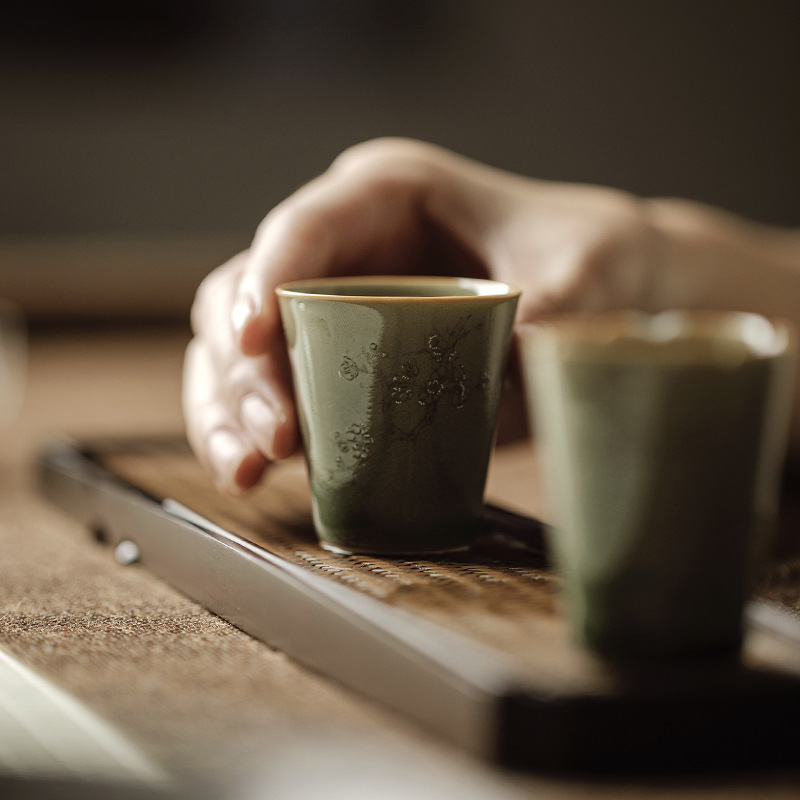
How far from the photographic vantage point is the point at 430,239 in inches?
34.0

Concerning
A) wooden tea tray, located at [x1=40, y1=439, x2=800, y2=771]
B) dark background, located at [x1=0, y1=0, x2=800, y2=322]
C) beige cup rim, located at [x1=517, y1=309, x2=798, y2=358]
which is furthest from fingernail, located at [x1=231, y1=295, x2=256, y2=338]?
dark background, located at [x1=0, y1=0, x2=800, y2=322]

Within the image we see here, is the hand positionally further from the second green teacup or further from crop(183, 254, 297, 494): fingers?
the second green teacup

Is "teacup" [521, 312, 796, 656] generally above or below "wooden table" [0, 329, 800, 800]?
above

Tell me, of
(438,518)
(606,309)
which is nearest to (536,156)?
(606,309)

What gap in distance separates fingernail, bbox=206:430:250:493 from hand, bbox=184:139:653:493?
2 centimetres

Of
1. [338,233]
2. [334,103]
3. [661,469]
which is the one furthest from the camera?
[334,103]

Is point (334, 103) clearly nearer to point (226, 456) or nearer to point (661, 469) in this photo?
point (226, 456)

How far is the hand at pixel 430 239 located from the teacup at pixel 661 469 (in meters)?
0.38

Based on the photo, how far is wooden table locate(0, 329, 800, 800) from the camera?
1.08 ft

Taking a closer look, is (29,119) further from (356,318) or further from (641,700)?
(641,700)

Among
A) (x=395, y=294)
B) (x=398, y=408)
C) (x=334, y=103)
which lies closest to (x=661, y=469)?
(x=398, y=408)

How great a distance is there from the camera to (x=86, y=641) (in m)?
0.48

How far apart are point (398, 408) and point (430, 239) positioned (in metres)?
0.39

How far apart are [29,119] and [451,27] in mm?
1298
